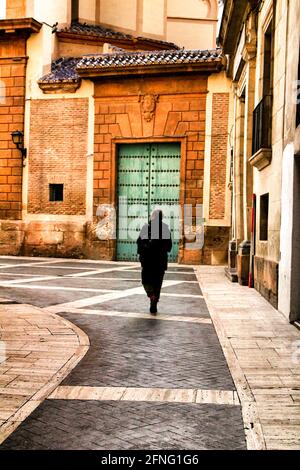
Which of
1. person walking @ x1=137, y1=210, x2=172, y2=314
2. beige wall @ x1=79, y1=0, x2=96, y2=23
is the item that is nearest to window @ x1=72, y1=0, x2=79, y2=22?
beige wall @ x1=79, y1=0, x2=96, y2=23

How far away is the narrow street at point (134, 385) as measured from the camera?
347 centimetres

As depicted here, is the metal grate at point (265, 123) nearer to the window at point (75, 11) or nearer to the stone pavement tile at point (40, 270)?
the stone pavement tile at point (40, 270)

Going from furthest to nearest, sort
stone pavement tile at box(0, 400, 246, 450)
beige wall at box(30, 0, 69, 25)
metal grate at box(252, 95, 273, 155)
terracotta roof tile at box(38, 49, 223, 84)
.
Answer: beige wall at box(30, 0, 69, 25) → terracotta roof tile at box(38, 49, 223, 84) → metal grate at box(252, 95, 273, 155) → stone pavement tile at box(0, 400, 246, 450)

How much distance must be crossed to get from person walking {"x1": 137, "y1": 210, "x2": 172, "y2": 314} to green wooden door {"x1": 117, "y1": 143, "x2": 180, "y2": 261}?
985 cm

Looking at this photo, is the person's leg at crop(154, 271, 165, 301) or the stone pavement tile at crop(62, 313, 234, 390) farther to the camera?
the person's leg at crop(154, 271, 165, 301)

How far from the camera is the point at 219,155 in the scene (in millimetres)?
18109

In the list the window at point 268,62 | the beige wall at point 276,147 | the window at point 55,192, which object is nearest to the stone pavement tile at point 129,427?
the beige wall at point 276,147

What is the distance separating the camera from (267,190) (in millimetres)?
10523

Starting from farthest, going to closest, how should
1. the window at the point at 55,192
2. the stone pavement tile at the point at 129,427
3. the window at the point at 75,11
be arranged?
the window at the point at 75,11, the window at the point at 55,192, the stone pavement tile at the point at 129,427

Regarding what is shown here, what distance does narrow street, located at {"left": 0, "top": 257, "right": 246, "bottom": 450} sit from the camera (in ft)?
11.4

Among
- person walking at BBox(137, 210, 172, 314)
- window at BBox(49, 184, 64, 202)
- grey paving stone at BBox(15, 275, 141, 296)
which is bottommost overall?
grey paving stone at BBox(15, 275, 141, 296)

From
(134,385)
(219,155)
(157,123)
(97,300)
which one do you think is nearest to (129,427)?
(134,385)

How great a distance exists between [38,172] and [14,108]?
245 cm

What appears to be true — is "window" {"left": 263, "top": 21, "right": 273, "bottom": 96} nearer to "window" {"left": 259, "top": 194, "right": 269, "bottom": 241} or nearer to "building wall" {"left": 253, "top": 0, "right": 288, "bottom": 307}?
"building wall" {"left": 253, "top": 0, "right": 288, "bottom": 307}
